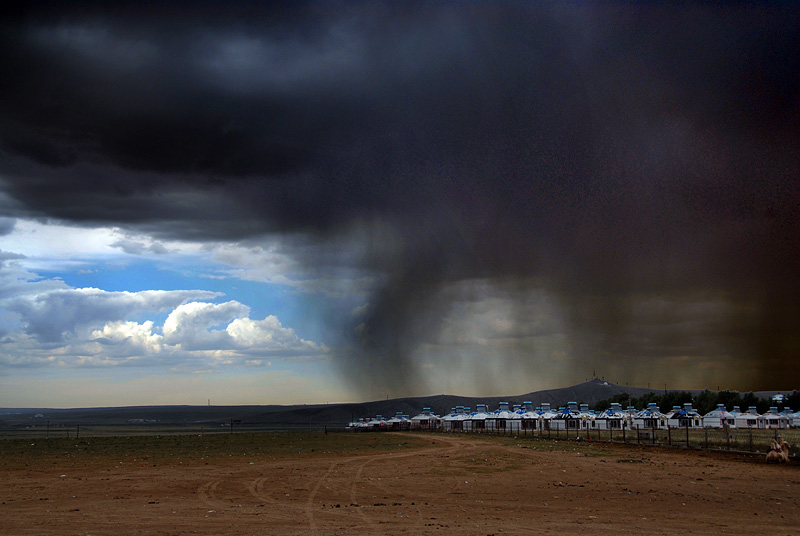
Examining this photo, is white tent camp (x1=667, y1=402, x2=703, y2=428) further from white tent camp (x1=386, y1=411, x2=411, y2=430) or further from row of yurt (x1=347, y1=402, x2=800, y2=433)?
white tent camp (x1=386, y1=411, x2=411, y2=430)

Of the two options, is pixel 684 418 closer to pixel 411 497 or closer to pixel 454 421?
pixel 454 421

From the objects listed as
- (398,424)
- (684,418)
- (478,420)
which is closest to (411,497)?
(478,420)

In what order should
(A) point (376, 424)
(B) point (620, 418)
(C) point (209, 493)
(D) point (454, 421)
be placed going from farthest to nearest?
1. (A) point (376, 424)
2. (D) point (454, 421)
3. (B) point (620, 418)
4. (C) point (209, 493)

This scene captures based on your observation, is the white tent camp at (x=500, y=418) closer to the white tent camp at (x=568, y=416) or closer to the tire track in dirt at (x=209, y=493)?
the white tent camp at (x=568, y=416)

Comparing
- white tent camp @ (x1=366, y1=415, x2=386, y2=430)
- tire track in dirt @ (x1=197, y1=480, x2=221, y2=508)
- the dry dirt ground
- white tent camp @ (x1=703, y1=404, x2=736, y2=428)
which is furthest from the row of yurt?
tire track in dirt @ (x1=197, y1=480, x2=221, y2=508)

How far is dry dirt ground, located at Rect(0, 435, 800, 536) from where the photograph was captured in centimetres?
1684

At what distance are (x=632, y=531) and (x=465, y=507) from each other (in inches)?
221

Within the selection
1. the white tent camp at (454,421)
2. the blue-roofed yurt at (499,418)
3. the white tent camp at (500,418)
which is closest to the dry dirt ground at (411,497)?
the white tent camp at (500,418)

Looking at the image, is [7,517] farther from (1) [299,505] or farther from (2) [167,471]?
(2) [167,471]

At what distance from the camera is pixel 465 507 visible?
20.2 meters

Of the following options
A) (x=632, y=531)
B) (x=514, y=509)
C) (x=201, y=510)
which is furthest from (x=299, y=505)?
(x=632, y=531)

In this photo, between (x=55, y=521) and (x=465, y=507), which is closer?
(x=55, y=521)

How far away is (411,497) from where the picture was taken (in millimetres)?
22359

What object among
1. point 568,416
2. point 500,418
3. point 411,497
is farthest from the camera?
point 500,418
